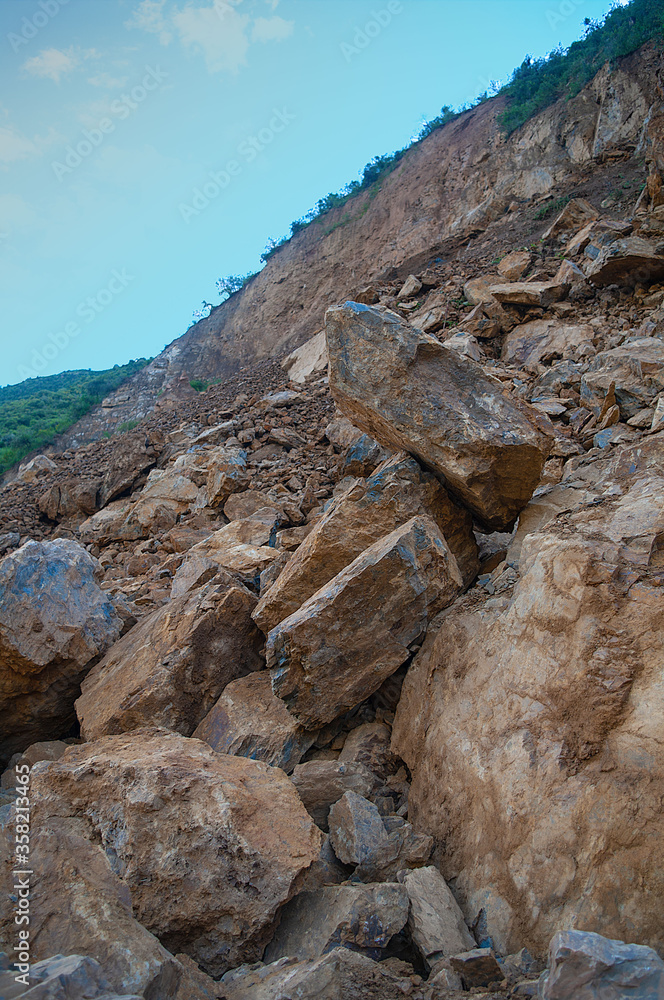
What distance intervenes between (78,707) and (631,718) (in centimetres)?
317

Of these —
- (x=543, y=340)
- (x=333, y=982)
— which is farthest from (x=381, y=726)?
(x=543, y=340)

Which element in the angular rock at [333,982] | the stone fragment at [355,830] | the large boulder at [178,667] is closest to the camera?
the angular rock at [333,982]

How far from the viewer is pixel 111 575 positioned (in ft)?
20.6

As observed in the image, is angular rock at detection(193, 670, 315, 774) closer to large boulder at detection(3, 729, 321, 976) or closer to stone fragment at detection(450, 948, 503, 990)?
large boulder at detection(3, 729, 321, 976)

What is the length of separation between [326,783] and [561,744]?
3.71 ft

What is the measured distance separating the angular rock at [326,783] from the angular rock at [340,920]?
0.43m

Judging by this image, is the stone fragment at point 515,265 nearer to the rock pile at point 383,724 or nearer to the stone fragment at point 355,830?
the rock pile at point 383,724

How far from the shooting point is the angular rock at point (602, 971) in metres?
1.28

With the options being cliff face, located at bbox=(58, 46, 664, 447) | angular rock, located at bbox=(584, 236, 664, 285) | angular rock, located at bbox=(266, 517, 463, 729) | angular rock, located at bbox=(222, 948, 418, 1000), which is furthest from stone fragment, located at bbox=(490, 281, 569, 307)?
angular rock, located at bbox=(222, 948, 418, 1000)

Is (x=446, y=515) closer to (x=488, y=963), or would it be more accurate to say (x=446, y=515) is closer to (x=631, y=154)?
(x=488, y=963)

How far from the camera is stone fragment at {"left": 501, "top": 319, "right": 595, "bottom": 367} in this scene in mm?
7031

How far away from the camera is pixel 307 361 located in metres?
12.4

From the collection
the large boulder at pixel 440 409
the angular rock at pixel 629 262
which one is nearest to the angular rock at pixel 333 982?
the large boulder at pixel 440 409

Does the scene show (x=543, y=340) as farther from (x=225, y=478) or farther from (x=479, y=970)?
(x=479, y=970)
